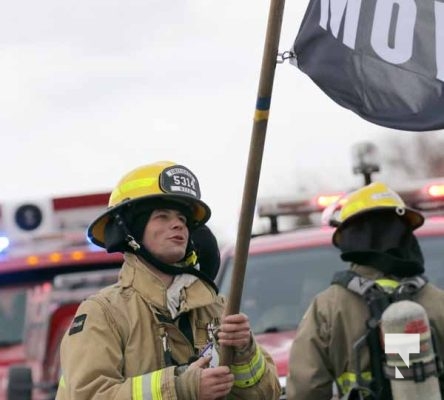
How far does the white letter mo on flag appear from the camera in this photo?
17.3ft

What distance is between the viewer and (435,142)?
2564 inches

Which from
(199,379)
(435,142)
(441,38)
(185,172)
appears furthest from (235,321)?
(435,142)

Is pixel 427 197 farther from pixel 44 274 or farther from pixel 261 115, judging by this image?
pixel 261 115

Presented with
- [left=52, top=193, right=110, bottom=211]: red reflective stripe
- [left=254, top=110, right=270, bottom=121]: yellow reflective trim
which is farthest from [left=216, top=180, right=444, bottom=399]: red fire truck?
[left=254, top=110, right=270, bottom=121]: yellow reflective trim

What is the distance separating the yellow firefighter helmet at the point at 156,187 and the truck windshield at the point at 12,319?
13.7 ft

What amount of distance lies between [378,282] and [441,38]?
51.3 inches

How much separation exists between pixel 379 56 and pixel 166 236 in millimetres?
919

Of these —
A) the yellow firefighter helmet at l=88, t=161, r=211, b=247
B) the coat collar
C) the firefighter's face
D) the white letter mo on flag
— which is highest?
the yellow firefighter helmet at l=88, t=161, r=211, b=247

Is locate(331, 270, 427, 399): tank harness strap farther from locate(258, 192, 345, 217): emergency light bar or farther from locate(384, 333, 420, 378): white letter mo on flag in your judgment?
locate(258, 192, 345, 217): emergency light bar

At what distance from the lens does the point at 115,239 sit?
189 inches

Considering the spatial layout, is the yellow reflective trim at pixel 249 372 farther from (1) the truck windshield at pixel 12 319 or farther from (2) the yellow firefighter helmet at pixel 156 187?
(1) the truck windshield at pixel 12 319

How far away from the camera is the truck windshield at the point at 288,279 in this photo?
289 inches

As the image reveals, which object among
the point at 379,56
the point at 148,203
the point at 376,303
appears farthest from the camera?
the point at 376,303

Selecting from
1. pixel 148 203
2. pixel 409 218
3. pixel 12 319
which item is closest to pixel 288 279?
pixel 409 218
